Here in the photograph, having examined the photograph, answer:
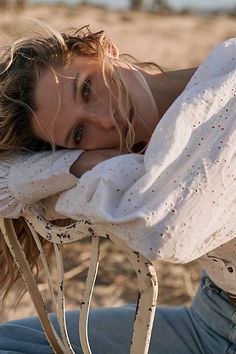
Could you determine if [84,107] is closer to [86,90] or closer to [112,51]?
[86,90]

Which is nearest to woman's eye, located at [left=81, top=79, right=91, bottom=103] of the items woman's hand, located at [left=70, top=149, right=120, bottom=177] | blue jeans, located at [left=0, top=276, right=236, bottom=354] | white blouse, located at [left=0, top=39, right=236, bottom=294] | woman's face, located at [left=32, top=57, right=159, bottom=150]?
woman's face, located at [left=32, top=57, right=159, bottom=150]

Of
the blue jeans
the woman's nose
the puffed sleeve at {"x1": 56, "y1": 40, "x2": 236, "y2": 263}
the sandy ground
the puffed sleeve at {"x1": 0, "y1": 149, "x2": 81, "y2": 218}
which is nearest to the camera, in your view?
the puffed sleeve at {"x1": 56, "y1": 40, "x2": 236, "y2": 263}

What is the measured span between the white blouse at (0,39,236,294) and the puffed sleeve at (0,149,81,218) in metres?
0.08

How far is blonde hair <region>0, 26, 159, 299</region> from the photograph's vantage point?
2102mm

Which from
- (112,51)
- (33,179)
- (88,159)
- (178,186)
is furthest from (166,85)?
(178,186)

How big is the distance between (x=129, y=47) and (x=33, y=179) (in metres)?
8.84

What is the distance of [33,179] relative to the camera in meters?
1.88

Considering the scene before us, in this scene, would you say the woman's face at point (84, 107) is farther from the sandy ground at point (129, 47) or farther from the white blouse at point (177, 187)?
the white blouse at point (177, 187)

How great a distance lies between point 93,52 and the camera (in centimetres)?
213

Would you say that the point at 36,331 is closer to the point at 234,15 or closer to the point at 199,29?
the point at 199,29

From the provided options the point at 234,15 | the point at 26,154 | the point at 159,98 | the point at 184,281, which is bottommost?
the point at 234,15

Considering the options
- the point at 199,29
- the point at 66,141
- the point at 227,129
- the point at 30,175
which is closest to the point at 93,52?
the point at 66,141

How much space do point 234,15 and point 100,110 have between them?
48.1 feet

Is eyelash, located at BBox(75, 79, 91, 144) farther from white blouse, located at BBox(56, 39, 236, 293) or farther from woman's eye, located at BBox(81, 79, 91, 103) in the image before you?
white blouse, located at BBox(56, 39, 236, 293)
